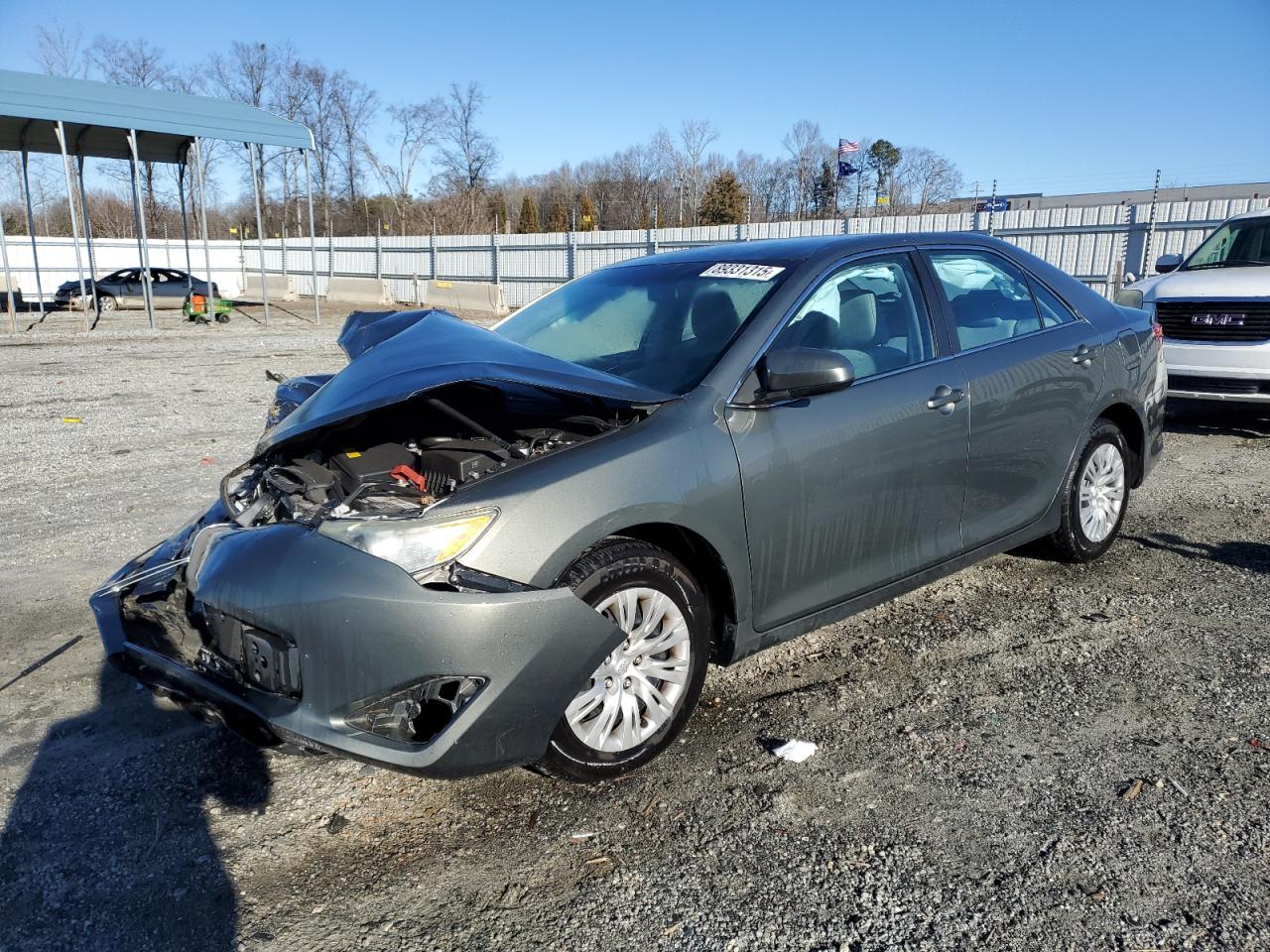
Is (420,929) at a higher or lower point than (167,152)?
lower

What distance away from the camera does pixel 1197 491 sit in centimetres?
653

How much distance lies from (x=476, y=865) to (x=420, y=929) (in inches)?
11.1

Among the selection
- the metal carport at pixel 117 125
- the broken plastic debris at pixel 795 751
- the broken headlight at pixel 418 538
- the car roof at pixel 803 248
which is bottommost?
the broken plastic debris at pixel 795 751

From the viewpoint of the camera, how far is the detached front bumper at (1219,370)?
7.87m

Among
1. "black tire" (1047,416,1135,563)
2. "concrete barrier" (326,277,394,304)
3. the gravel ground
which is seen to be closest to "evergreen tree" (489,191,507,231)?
"concrete barrier" (326,277,394,304)

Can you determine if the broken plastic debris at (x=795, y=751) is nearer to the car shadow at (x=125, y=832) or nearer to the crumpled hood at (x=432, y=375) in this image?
the crumpled hood at (x=432, y=375)

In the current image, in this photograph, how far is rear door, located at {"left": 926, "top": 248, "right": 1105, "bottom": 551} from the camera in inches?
158

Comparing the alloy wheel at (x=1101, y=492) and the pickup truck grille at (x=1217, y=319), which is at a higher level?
the pickup truck grille at (x=1217, y=319)

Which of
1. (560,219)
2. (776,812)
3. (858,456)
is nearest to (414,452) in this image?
(858,456)

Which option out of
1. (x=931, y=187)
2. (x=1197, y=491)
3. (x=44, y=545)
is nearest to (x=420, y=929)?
(x=44, y=545)

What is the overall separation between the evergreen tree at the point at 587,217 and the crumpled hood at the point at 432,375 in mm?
49084

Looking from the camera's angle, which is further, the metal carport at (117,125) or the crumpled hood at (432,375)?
the metal carport at (117,125)

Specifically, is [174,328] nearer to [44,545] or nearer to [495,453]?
[44,545]

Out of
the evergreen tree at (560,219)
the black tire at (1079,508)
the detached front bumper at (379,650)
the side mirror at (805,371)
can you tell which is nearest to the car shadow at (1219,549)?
the black tire at (1079,508)
